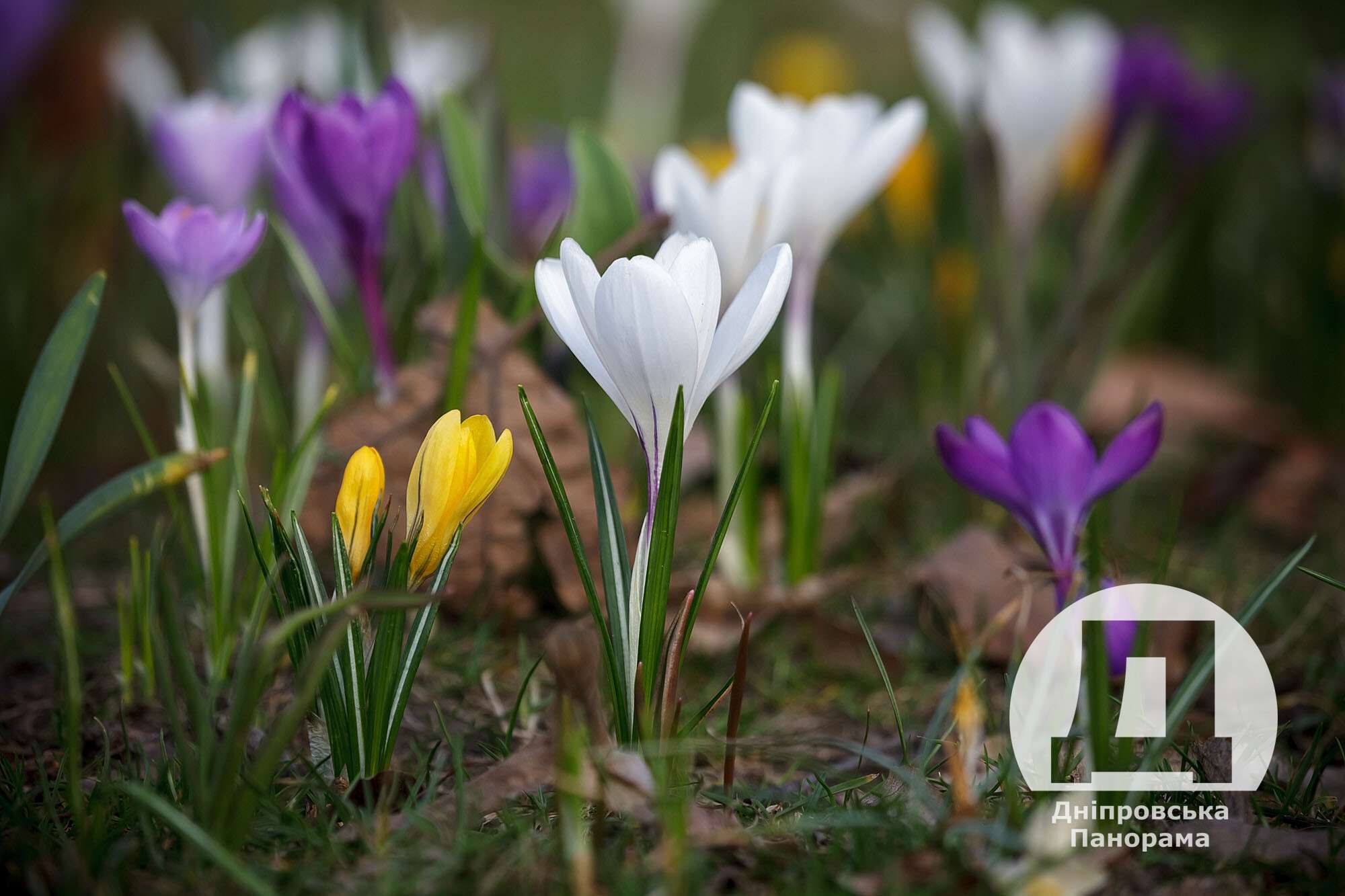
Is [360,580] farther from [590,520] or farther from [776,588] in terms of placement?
[776,588]

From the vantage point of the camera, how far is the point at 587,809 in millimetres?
905

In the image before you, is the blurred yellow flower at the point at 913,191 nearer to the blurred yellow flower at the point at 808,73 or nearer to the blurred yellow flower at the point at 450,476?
the blurred yellow flower at the point at 808,73

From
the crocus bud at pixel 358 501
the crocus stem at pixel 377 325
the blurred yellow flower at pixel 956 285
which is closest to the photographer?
Answer: the crocus bud at pixel 358 501

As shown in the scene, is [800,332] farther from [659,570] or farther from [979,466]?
[659,570]

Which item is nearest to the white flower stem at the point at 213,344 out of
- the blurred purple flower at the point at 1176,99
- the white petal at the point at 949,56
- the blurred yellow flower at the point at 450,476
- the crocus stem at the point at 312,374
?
the crocus stem at the point at 312,374

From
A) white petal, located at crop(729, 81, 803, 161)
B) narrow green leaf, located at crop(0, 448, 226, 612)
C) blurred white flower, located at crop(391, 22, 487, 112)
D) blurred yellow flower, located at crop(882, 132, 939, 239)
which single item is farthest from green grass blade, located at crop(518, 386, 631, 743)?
blurred yellow flower, located at crop(882, 132, 939, 239)

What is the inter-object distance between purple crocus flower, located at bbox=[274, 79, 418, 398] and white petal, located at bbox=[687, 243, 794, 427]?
0.56 m

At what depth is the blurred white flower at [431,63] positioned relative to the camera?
190 cm

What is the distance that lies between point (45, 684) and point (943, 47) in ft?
5.78

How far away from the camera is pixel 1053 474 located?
3.07 feet

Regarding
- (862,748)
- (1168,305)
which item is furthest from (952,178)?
(862,748)

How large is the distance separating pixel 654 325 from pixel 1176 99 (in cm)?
186

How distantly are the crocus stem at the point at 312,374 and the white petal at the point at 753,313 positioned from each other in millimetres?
964

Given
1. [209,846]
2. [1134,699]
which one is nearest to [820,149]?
[1134,699]
